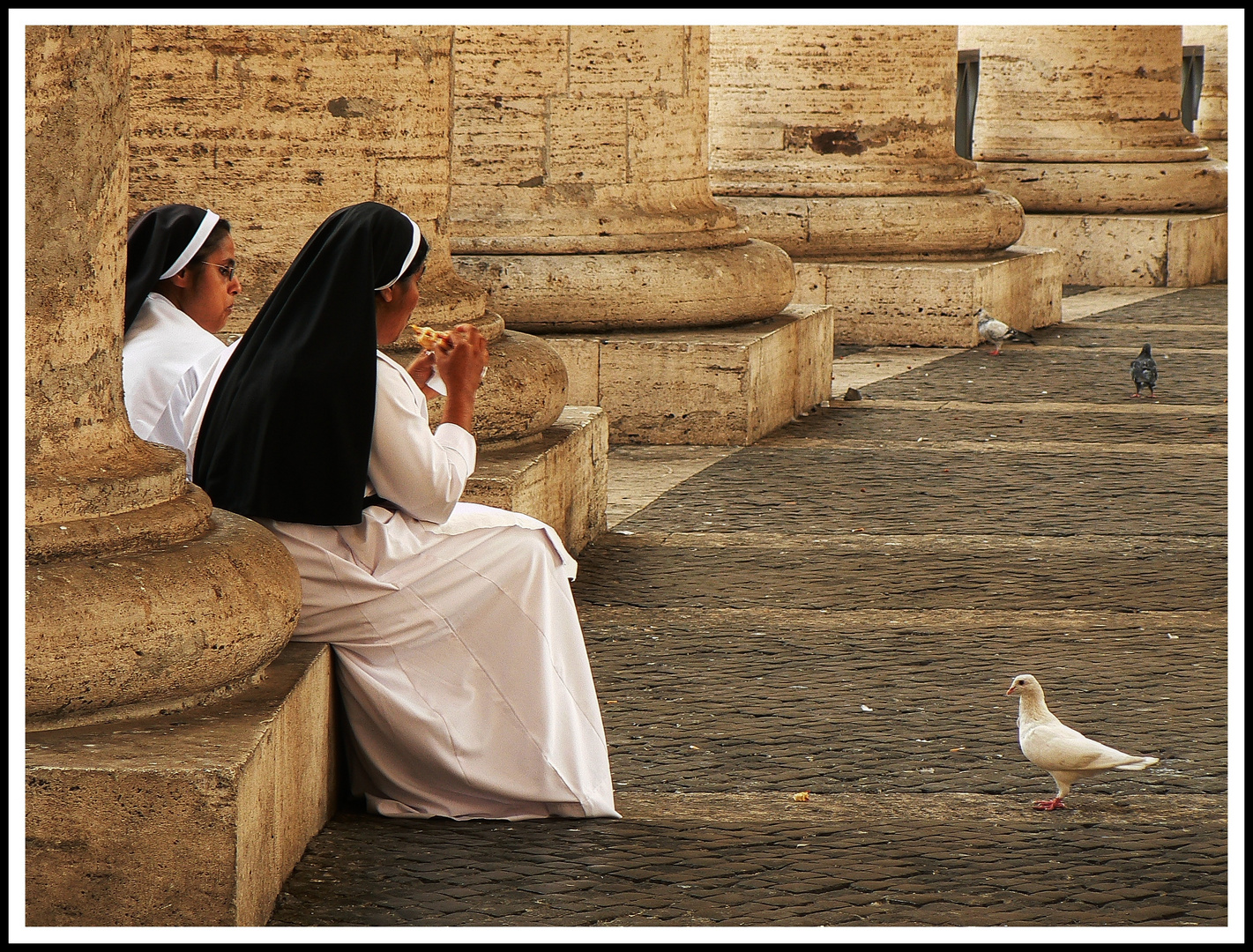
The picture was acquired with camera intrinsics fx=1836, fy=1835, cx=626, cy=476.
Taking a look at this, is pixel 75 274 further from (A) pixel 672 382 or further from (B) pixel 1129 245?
(B) pixel 1129 245

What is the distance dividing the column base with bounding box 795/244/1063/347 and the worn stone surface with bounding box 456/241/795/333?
125 inches

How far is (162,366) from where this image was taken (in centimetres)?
510

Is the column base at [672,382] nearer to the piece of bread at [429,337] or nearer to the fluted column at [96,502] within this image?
the piece of bread at [429,337]

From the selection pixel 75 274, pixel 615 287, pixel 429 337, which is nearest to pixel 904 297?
pixel 615 287

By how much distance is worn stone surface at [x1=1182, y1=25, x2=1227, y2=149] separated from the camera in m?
24.9

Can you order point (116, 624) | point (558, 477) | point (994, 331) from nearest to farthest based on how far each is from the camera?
point (116, 624) → point (558, 477) → point (994, 331)

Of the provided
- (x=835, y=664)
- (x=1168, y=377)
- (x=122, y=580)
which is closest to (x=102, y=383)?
(x=122, y=580)

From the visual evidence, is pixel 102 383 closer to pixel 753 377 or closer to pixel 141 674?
pixel 141 674

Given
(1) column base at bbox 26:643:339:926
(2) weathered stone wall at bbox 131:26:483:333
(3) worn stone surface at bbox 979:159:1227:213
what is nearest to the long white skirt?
(1) column base at bbox 26:643:339:926

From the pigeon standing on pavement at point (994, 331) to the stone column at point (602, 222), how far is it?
345 cm

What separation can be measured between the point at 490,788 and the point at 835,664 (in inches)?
66.1

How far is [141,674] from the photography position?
11.6 feet

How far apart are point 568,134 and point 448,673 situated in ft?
17.3

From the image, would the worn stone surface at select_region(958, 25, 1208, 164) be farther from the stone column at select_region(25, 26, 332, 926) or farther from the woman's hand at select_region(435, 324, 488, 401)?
the stone column at select_region(25, 26, 332, 926)
